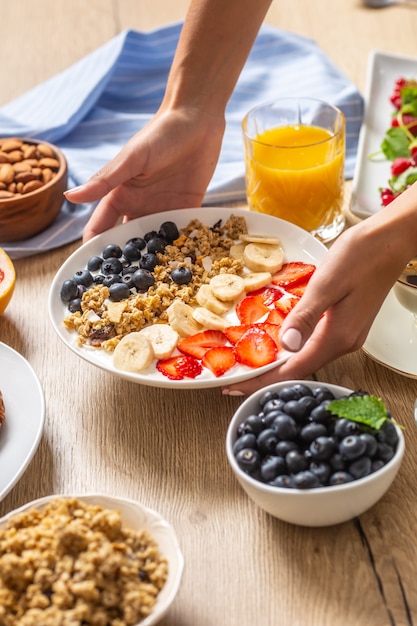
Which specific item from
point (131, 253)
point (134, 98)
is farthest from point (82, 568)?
point (134, 98)

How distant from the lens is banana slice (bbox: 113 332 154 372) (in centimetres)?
131

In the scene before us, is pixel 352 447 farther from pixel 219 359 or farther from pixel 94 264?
pixel 94 264

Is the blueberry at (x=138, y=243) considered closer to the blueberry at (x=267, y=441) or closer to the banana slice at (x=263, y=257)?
the banana slice at (x=263, y=257)

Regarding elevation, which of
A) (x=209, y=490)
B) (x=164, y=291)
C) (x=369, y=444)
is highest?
(x=369, y=444)

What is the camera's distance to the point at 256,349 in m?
1.30

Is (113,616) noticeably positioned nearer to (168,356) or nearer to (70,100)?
(168,356)

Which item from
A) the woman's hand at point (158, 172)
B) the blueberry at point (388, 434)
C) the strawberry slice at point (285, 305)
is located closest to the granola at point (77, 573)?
the blueberry at point (388, 434)

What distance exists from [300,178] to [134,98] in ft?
2.72

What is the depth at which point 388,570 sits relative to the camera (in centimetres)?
106

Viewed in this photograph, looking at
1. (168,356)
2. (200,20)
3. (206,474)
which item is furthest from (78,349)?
(200,20)

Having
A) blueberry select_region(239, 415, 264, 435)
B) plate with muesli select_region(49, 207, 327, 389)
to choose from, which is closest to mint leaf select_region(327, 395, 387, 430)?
blueberry select_region(239, 415, 264, 435)

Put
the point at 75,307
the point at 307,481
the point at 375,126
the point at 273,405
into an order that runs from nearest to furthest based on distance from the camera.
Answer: the point at 307,481 → the point at 273,405 → the point at 75,307 → the point at 375,126

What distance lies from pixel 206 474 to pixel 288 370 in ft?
0.72

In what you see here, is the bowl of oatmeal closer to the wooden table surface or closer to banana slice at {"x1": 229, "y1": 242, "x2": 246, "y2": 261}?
the wooden table surface
